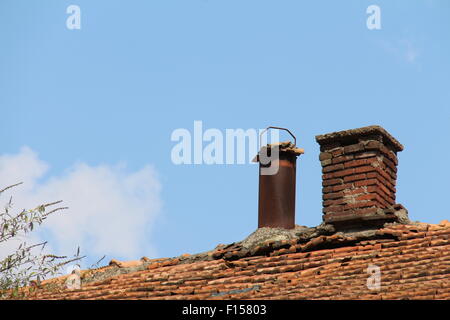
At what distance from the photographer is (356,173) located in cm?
1121

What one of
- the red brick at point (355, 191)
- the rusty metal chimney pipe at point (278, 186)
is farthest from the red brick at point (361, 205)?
the rusty metal chimney pipe at point (278, 186)

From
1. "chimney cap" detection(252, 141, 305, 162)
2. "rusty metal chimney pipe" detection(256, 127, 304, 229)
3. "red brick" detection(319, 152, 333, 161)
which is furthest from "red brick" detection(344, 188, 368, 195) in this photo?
"chimney cap" detection(252, 141, 305, 162)

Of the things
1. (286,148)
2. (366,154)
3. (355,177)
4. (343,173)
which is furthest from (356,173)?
(286,148)

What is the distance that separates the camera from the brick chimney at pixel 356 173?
11.0 metres

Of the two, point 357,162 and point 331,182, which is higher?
point 357,162

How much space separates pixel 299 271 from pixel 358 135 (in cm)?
250

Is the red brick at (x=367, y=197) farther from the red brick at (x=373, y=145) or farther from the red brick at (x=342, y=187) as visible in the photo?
the red brick at (x=373, y=145)

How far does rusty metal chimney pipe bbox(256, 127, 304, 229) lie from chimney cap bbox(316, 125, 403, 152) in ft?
2.00

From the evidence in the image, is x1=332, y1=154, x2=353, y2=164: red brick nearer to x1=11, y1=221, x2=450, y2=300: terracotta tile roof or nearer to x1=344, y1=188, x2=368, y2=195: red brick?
x1=344, y1=188, x2=368, y2=195: red brick

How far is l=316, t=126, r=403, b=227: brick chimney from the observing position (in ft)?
36.0

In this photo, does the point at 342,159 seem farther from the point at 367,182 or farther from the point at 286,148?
the point at 286,148

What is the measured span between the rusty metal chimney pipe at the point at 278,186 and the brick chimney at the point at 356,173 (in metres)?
0.60

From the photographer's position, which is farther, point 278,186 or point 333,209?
point 278,186
